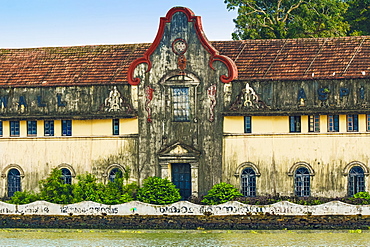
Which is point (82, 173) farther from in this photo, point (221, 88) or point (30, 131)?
point (221, 88)

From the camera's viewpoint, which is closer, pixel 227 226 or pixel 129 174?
pixel 227 226

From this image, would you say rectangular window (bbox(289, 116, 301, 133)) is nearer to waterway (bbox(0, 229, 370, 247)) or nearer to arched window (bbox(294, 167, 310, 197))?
arched window (bbox(294, 167, 310, 197))

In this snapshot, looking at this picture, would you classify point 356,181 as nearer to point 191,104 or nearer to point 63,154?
point 191,104

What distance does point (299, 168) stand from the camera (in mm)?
55531

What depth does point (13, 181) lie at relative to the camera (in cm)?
5891

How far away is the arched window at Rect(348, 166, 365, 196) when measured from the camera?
54750 millimetres

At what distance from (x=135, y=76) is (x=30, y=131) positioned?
20.6 feet

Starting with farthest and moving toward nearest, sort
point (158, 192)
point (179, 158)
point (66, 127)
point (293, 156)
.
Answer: point (66, 127)
point (179, 158)
point (293, 156)
point (158, 192)

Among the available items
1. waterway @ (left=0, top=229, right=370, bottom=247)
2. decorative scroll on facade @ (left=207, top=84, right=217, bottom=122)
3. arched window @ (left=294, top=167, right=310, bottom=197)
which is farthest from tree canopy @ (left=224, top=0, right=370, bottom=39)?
waterway @ (left=0, top=229, right=370, bottom=247)

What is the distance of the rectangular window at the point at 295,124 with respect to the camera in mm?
55594

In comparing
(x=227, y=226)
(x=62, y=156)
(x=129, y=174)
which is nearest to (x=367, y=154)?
(x=227, y=226)

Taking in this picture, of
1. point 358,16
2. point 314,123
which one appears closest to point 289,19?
point 358,16

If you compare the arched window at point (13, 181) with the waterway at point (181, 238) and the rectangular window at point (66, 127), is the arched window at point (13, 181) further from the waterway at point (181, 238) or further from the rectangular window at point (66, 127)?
the waterway at point (181, 238)

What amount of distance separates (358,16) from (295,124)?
2153cm
